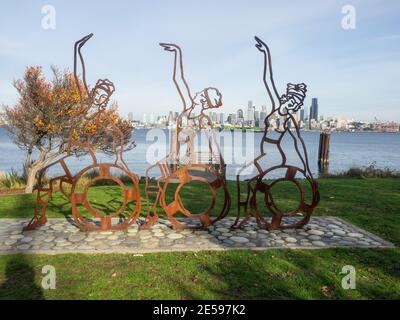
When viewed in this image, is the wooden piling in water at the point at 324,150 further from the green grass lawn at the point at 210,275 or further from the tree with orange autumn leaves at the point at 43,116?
the green grass lawn at the point at 210,275

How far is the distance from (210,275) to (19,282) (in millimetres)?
2247

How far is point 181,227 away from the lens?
5.84 m

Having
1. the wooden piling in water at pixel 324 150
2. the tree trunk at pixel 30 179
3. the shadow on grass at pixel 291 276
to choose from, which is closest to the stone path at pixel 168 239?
the shadow on grass at pixel 291 276

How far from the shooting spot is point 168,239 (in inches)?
209

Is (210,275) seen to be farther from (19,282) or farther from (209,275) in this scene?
(19,282)

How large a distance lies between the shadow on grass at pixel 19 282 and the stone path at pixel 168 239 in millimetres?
428

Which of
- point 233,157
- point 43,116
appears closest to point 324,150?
point 233,157

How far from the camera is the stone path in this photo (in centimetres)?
487

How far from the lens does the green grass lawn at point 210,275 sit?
354 cm

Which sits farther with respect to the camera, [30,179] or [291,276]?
[30,179]
